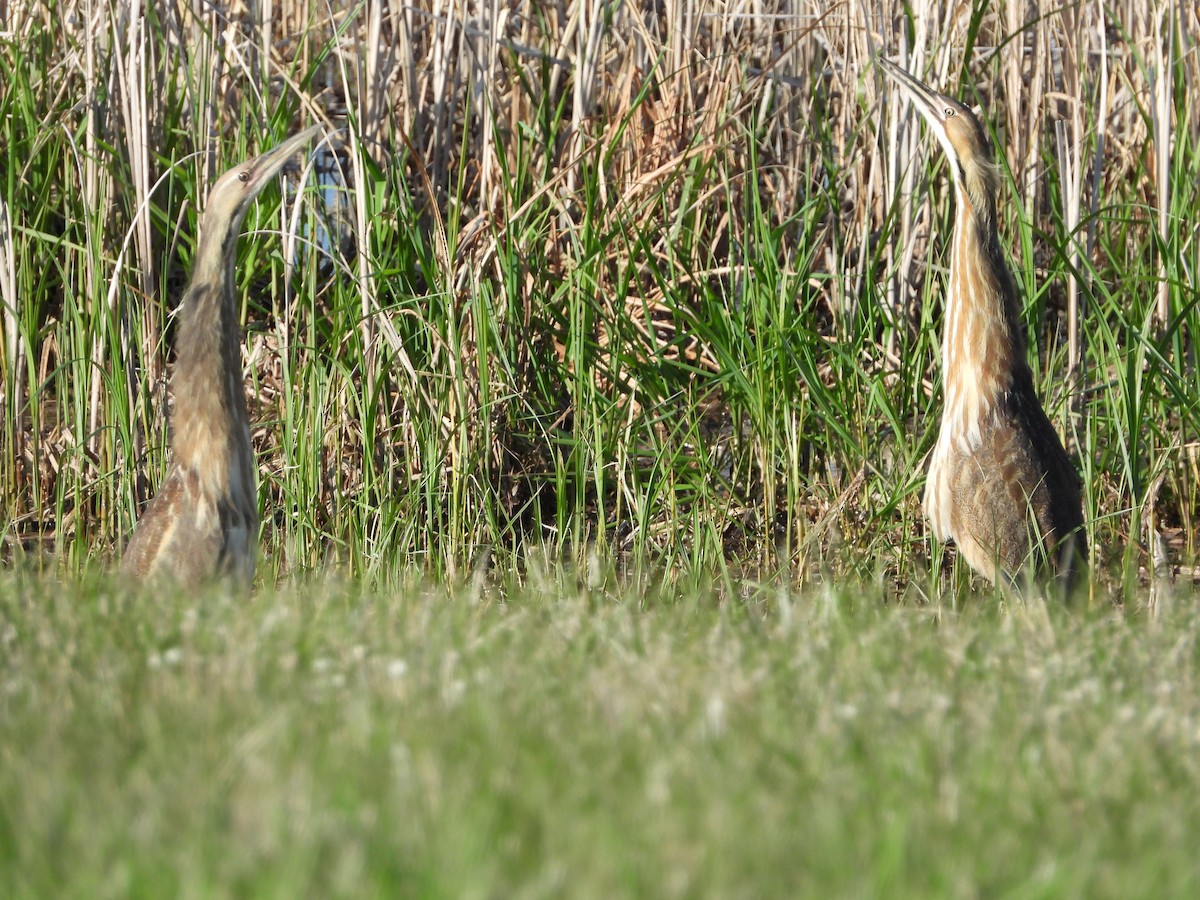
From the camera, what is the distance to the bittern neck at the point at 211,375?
15.3ft

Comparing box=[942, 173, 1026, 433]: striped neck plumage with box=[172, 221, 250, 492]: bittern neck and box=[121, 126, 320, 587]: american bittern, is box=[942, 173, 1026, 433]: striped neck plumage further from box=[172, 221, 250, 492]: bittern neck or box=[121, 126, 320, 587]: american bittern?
box=[172, 221, 250, 492]: bittern neck

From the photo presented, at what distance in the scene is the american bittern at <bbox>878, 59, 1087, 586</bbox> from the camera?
4.81m

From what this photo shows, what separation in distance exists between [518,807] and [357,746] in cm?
31

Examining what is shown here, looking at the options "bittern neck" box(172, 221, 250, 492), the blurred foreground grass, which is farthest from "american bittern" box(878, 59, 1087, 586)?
"bittern neck" box(172, 221, 250, 492)

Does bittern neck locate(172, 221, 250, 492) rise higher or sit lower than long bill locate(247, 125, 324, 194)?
lower

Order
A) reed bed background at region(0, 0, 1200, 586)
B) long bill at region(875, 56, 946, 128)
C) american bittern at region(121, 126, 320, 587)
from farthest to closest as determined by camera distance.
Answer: reed bed background at region(0, 0, 1200, 586) → long bill at region(875, 56, 946, 128) → american bittern at region(121, 126, 320, 587)

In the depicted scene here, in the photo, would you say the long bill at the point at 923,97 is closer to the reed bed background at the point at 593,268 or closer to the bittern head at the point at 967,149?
the bittern head at the point at 967,149

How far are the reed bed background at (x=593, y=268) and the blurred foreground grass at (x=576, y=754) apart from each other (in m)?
1.85

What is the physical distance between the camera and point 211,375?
15.4ft

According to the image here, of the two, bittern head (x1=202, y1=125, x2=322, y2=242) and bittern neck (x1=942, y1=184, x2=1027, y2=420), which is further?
bittern neck (x1=942, y1=184, x2=1027, y2=420)

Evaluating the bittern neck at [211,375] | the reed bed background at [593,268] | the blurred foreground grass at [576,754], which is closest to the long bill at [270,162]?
the bittern neck at [211,375]

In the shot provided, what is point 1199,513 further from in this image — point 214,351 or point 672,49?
point 214,351

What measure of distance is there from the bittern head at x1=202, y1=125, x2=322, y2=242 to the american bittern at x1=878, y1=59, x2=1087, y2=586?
6.61ft

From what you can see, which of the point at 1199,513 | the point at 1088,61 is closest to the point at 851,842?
the point at 1199,513
